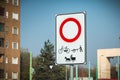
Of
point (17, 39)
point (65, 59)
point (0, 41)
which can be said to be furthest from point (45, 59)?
point (65, 59)

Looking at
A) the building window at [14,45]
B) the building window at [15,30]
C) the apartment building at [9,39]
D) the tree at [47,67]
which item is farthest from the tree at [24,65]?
the building window at [15,30]

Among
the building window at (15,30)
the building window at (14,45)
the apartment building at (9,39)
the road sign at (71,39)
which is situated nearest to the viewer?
the road sign at (71,39)

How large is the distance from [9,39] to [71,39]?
35512 millimetres

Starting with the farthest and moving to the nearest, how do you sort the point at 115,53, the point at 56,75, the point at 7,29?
the point at 56,75 → the point at 7,29 → the point at 115,53

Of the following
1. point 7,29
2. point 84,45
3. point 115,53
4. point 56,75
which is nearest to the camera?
point 84,45

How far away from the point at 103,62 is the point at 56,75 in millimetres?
7999

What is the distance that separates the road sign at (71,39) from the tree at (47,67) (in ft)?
128

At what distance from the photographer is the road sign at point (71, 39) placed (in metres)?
3.37

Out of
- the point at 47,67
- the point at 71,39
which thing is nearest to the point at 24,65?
the point at 47,67

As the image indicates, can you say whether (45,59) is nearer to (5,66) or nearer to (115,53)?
(5,66)

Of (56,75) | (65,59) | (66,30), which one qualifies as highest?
(66,30)

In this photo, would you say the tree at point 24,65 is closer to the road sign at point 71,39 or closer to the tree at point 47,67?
the tree at point 47,67

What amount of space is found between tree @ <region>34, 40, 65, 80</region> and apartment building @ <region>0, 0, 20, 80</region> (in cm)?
475

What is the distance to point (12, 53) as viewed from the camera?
39.0 meters
